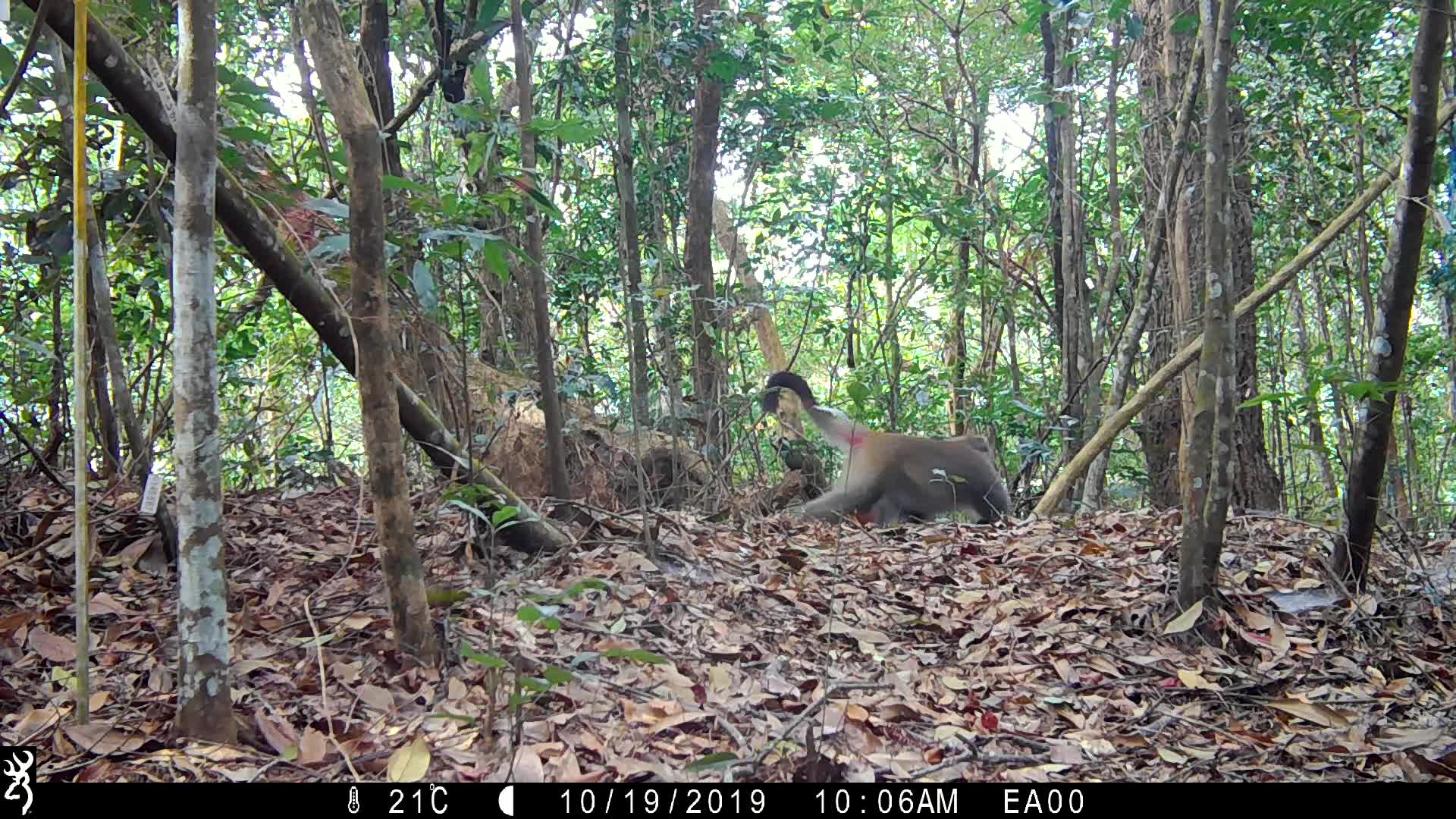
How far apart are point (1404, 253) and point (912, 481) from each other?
3654 mm

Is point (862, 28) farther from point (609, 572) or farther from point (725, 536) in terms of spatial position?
point (609, 572)

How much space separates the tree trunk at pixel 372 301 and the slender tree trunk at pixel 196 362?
1.27ft

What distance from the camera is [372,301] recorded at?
309cm

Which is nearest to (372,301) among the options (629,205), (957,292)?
(629,205)

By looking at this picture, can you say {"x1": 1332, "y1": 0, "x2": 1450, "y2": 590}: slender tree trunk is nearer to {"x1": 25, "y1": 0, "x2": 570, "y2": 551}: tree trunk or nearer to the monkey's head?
{"x1": 25, "y1": 0, "x2": 570, "y2": 551}: tree trunk

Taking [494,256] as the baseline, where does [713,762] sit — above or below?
below

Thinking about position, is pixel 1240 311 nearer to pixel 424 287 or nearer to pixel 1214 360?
pixel 1214 360

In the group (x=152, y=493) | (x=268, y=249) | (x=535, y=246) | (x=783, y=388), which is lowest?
(x=152, y=493)

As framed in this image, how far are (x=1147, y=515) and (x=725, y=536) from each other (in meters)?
2.61

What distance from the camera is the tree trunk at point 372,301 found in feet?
10.00

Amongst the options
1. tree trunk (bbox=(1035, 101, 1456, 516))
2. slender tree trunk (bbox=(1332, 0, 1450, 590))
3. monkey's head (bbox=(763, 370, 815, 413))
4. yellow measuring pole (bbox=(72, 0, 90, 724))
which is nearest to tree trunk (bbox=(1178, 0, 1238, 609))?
→ tree trunk (bbox=(1035, 101, 1456, 516))

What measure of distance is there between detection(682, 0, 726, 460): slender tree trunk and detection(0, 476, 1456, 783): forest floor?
8.43 ft
